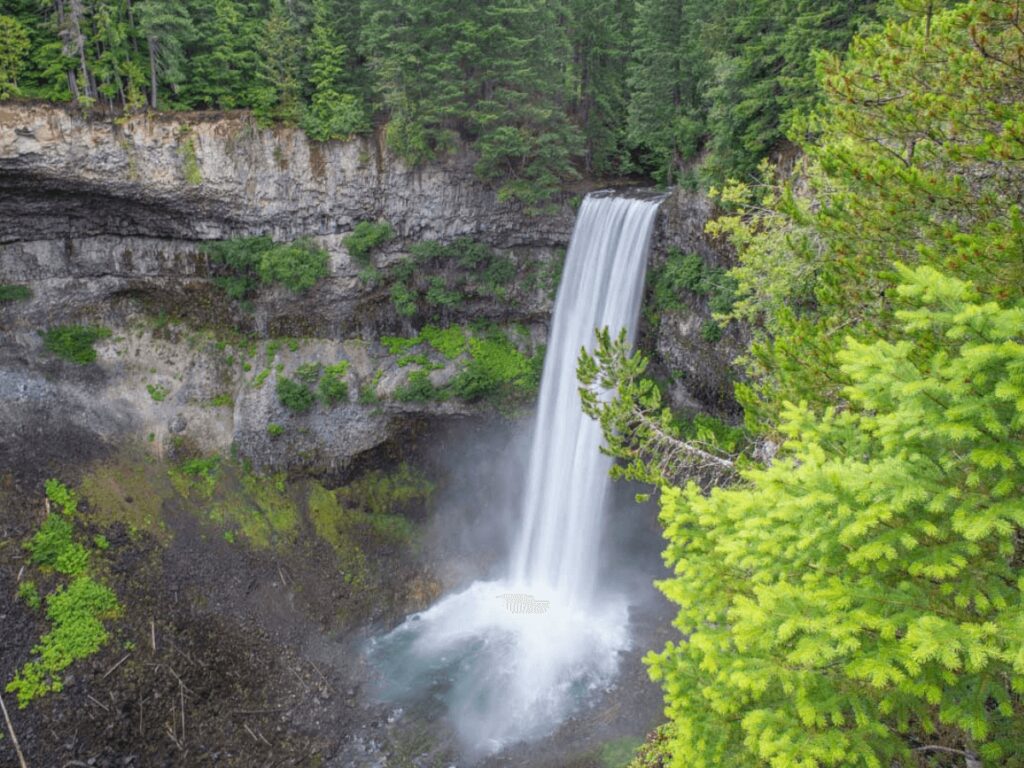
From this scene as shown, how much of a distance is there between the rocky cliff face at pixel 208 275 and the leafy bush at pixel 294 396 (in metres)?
0.41

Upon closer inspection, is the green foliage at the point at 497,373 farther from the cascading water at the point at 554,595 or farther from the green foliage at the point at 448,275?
the green foliage at the point at 448,275

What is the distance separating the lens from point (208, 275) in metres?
21.8

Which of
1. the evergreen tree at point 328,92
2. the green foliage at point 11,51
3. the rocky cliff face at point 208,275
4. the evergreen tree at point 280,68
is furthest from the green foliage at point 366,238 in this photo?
the green foliage at point 11,51

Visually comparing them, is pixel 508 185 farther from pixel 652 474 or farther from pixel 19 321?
pixel 19 321

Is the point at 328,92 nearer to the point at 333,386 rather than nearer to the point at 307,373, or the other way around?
the point at 307,373

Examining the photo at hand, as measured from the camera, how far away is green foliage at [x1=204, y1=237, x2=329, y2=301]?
21172mm

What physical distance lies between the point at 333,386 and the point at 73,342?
9.42 metres

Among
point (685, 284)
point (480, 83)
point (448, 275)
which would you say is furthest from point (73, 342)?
point (685, 284)

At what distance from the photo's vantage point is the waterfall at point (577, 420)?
1881cm

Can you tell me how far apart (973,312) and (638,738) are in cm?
1372

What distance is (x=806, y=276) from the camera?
9.79 meters

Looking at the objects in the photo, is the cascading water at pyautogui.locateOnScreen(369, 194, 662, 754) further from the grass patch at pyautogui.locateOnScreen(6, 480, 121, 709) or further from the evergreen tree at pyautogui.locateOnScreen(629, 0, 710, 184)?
the grass patch at pyautogui.locateOnScreen(6, 480, 121, 709)

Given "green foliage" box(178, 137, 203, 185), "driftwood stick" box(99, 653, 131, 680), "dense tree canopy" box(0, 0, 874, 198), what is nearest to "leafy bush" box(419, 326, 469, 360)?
"dense tree canopy" box(0, 0, 874, 198)

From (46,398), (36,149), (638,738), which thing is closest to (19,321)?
(46,398)
